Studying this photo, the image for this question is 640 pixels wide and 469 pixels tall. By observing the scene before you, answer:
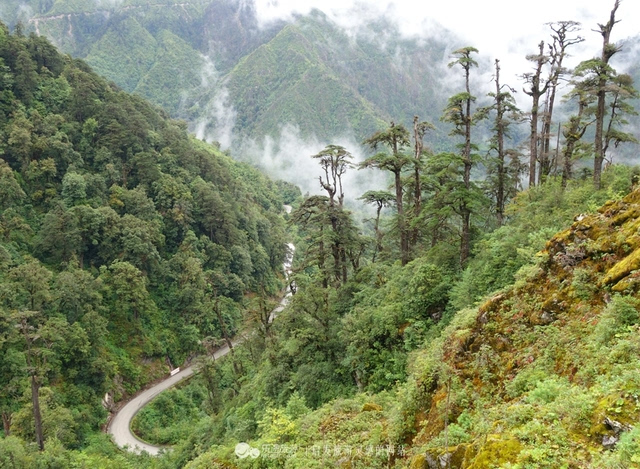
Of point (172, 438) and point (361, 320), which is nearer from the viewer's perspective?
point (361, 320)

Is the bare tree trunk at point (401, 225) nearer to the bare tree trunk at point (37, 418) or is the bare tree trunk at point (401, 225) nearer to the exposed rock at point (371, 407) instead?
the exposed rock at point (371, 407)

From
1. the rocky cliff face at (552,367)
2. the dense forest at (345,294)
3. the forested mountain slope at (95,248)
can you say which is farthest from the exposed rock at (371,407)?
the forested mountain slope at (95,248)

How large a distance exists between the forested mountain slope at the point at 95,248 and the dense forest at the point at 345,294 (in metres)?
0.28

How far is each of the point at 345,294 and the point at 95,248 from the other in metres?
42.6

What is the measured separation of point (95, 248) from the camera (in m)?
53.9

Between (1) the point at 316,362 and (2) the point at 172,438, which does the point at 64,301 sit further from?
(1) the point at 316,362

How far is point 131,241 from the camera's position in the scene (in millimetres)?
52938

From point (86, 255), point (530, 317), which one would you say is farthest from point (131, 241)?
point (530, 317)

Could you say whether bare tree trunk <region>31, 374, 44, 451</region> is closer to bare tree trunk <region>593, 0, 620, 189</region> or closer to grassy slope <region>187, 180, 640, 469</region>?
grassy slope <region>187, 180, 640, 469</region>

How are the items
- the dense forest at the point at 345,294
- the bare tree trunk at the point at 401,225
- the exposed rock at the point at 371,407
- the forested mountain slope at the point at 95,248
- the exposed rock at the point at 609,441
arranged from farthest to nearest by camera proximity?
the forested mountain slope at the point at 95,248 < the bare tree trunk at the point at 401,225 < the exposed rock at the point at 371,407 < the dense forest at the point at 345,294 < the exposed rock at the point at 609,441

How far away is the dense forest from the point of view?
890 cm

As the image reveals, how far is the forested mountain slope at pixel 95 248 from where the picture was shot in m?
40.0

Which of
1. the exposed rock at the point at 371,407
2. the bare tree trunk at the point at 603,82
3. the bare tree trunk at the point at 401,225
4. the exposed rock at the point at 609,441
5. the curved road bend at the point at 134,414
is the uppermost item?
the bare tree trunk at the point at 603,82

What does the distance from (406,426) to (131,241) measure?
50.1 meters
